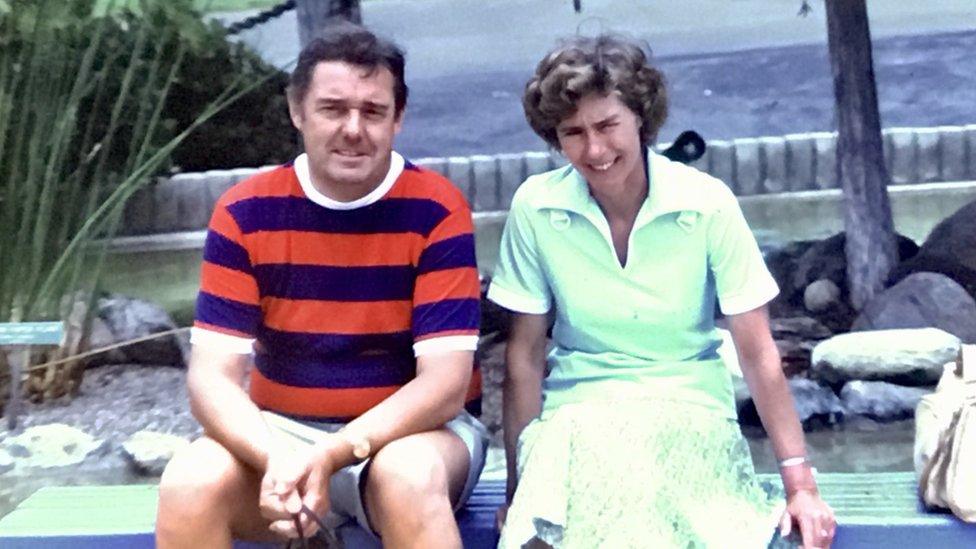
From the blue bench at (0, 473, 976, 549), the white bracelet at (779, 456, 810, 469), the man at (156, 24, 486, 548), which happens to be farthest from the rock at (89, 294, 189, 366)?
the white bracelet at (779, 456, 810, 469)

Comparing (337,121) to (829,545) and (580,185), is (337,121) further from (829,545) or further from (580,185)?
(829,545)

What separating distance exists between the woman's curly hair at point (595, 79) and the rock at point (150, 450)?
7.25 ft

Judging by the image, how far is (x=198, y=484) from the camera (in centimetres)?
212

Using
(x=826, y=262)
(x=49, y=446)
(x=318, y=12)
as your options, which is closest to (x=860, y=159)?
(x=826, y=262)

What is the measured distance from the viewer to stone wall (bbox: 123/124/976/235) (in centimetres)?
391

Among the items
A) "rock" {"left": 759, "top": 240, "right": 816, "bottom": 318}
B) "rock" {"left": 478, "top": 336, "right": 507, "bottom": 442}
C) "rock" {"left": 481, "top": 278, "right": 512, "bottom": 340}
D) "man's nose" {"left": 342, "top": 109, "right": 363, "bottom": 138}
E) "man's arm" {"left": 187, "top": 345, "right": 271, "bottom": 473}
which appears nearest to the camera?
"man's arm" {"left": 187, "top": 345, "right": 271, "bottom": 473}

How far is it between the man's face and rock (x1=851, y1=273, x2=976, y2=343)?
2.18m

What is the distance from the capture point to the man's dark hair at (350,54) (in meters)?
2.29

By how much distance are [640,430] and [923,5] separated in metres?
2.17

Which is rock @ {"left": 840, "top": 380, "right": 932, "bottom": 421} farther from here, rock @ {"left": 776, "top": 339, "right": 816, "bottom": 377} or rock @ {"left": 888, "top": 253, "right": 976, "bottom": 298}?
rock @ {"left": 888, "top": 253, "right": 976, "bottom": 298}

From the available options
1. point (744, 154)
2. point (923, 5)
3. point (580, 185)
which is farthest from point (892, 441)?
point (580, 185)

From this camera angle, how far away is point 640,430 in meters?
2.22

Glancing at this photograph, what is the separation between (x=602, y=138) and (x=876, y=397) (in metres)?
2.11

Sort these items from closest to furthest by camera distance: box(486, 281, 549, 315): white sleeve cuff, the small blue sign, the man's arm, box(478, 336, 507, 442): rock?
the man's arm, box(486, 281, 549, 315): white sleeve cuff, box(478, 336, 507, 442): rock, the small blue sign
